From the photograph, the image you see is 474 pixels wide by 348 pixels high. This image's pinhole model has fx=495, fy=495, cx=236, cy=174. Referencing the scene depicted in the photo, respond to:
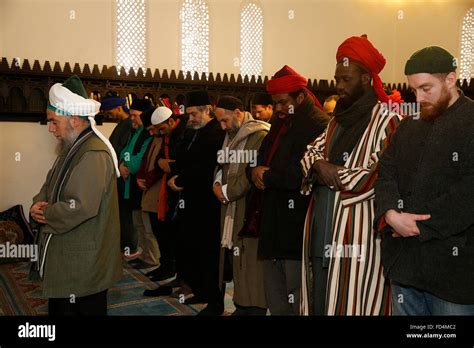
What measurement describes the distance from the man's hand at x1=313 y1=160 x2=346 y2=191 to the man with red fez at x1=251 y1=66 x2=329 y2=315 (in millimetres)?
306

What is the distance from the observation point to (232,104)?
343cm

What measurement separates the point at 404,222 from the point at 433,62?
614mm

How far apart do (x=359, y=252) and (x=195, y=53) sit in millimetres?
5595

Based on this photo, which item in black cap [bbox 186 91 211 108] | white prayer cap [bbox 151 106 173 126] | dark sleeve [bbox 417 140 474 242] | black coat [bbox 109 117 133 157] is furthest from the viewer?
black coat [bbox 109 117 133 157]

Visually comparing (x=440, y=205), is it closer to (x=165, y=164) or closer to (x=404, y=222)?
(x=404, y=222)

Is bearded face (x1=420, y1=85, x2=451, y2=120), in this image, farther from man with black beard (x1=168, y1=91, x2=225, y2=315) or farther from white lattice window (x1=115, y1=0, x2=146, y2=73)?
white lattice window (x1=115, y1=0, x2=146, y2=73)

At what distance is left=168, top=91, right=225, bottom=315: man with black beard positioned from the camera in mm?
3592

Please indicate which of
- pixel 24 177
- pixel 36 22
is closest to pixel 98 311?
pixel 24 177

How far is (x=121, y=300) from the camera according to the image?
12.9 feet

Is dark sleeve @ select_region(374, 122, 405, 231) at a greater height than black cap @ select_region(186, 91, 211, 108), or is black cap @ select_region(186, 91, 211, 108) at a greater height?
black cap @ select_region(186, 91, 211, 108)

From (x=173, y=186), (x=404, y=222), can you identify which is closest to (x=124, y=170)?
(x=173, y=186)

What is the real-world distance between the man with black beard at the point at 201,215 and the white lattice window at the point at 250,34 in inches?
152

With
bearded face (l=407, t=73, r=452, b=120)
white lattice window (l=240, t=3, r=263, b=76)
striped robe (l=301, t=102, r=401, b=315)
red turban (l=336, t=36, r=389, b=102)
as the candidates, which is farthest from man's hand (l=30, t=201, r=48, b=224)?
white lattice window (l=240, t=3, r=263, b=76)

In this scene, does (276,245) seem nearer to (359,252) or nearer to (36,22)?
(359,252)
